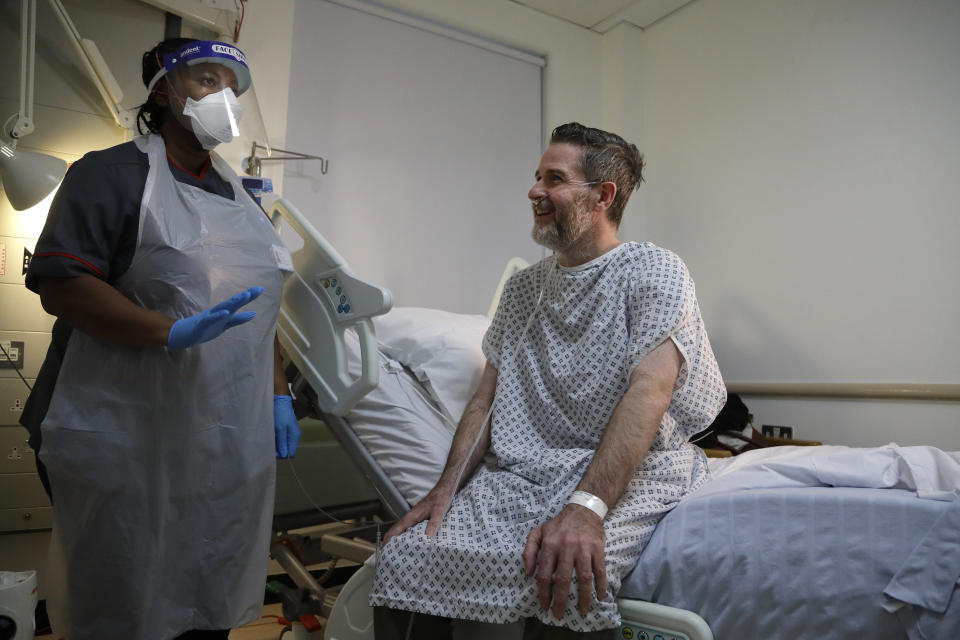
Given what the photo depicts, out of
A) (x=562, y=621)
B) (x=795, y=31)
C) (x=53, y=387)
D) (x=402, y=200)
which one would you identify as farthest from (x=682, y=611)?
(x=795, y=31)

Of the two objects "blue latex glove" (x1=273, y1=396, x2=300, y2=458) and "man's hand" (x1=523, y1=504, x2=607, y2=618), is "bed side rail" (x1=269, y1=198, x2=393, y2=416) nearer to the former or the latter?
"blue latex glove" (x1=273, y1=396, x2=300, y2=458)

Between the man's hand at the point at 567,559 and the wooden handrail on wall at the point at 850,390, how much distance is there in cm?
184

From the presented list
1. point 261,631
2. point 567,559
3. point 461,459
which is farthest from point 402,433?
point 261,631

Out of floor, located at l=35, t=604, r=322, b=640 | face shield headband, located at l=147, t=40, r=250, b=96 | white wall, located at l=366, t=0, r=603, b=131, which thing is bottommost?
floor, located at l=35, t=604, r=322, b=640

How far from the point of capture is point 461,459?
1.66 metres

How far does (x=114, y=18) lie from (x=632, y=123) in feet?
7.92

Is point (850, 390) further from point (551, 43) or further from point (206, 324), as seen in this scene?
point (206, 324)

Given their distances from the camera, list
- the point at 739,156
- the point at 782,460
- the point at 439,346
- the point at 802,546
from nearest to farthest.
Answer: the point at 802,546, the point at 782,460, the point at 439,346, the point at 739,156

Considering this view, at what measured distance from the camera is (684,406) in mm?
1526

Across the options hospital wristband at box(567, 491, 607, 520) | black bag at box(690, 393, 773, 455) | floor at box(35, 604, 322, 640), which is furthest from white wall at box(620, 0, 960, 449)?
floor at box(35, 604, 322, 640)

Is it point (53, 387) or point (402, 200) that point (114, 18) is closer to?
point (402, 200)

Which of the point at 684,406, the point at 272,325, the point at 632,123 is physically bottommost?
the point at 684,406

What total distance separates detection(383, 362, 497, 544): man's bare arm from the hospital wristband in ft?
1.03

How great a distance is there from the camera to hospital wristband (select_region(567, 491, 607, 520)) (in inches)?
51.1
